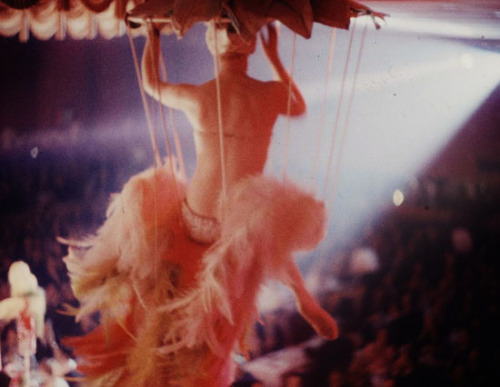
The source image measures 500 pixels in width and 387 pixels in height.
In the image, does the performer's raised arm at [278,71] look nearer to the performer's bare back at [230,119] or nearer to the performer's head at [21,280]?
the performer's bare back at [230,119]

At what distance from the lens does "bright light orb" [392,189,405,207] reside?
178 centimetres

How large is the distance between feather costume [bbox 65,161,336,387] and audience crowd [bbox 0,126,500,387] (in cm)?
48

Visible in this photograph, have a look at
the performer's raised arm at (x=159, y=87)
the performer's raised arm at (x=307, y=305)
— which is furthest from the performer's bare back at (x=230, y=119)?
the performer's raised arm at (x=307, y=305)

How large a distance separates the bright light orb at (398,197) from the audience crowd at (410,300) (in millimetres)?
27

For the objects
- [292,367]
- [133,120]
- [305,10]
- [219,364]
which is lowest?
[292,367]

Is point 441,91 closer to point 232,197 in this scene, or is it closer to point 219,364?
point 232,197

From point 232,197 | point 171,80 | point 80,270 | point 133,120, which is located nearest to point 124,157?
point 133,120

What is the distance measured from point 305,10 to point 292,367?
1304 mm

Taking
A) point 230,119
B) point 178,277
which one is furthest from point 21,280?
point 230,119

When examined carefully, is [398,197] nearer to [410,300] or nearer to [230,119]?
[410,300]

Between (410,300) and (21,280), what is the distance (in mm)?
1397

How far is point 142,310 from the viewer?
1.34m

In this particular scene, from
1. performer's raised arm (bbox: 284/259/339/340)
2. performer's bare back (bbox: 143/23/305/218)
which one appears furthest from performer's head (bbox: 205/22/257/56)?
performer's raised arm (bbox: 284/259/339/340)

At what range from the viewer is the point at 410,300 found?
5.91 feet
